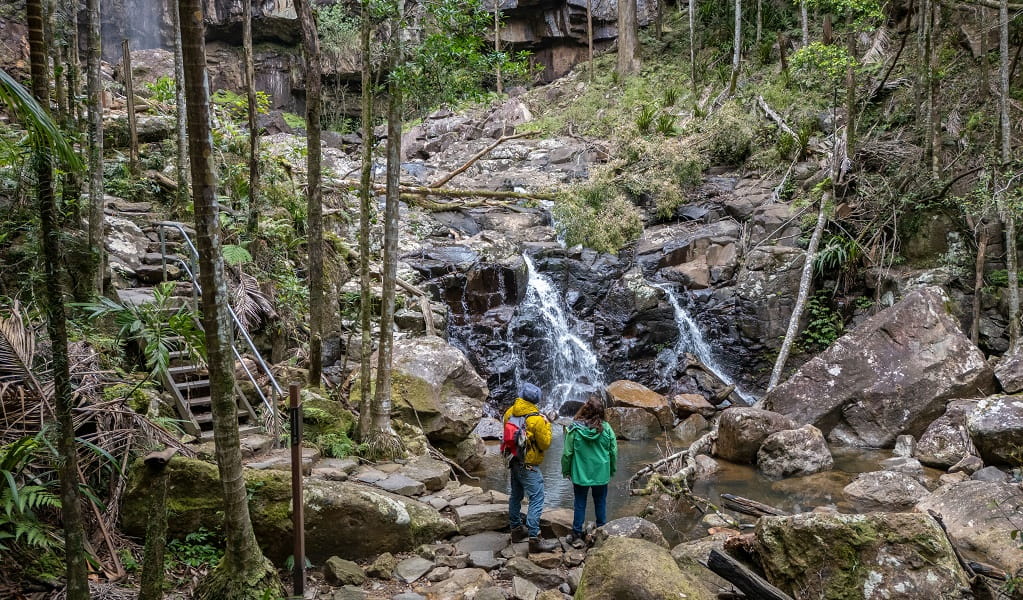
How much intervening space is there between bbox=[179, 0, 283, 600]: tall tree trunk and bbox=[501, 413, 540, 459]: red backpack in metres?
2.37

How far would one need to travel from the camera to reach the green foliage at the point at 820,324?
1255cm

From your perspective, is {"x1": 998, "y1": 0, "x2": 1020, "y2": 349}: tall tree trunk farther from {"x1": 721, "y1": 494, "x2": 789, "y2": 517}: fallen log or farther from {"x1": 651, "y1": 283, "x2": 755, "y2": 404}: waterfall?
{"x1": 721, "y1": 494, "x2": 789, "y2": 517}: fallen log

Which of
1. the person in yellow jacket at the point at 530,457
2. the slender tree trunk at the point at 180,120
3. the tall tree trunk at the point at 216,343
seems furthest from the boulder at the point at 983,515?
the slender tree trunk at the point at 180,120

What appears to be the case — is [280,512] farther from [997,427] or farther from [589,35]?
[589,35]

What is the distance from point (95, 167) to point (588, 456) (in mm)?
6508

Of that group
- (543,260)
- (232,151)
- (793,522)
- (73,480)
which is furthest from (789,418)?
(232,151)

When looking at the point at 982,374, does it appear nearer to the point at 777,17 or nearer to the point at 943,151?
the point at 943,151

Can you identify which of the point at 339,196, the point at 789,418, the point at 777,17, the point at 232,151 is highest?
the point at 777,17

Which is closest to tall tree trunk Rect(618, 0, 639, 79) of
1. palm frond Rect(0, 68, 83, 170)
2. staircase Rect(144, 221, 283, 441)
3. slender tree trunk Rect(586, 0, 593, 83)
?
slender tree trunk Rect(586, 0, 593, 83)

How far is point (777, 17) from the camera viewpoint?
870 inches

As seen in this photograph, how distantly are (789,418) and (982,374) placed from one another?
116 inches

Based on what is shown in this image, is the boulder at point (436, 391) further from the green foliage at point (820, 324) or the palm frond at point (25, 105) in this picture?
the green foliage at point (820, 324)

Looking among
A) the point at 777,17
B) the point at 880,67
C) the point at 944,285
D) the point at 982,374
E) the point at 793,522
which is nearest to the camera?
the point at 793,522

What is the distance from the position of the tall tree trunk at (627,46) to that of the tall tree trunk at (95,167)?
766 inches
